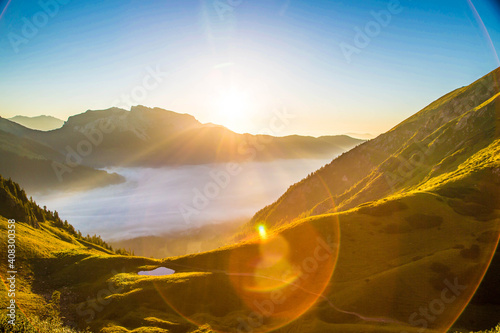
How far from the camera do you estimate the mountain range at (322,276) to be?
253 ft

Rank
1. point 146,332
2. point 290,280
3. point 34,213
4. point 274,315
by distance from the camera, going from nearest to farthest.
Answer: point 146,332 → point 274,315 → point 290,280 → point 34,213

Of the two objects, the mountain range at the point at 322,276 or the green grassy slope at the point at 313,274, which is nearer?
the mountain range at the point at 322,276

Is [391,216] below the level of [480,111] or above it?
below

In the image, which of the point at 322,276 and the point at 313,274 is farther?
the point at 313,274

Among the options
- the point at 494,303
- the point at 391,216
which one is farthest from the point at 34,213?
the point at 494,303

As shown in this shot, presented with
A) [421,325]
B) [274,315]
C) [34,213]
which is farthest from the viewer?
[34,213]

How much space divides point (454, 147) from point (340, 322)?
15955cm

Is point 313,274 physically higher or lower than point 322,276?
higher

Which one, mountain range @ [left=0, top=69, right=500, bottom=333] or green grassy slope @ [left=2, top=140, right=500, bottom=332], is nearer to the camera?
mountain range @ [left=0, top=69, right=500, bottom=333]

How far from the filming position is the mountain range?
253 feet

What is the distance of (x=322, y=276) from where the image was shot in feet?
319

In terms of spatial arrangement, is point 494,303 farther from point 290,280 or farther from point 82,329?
point 82,329

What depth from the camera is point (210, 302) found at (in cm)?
9144

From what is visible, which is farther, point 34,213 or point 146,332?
point 34,213
